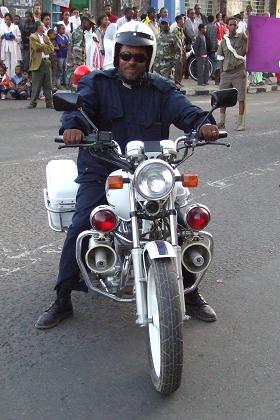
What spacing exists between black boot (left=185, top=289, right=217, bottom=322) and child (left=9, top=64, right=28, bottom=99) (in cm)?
1264

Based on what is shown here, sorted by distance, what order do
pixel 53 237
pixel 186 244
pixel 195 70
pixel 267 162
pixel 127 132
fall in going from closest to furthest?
pixel 186 244, pixel 127 132, pixel 53 237, pixel 267 162, pixel 195 70

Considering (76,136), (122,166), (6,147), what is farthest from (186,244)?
(6,147)

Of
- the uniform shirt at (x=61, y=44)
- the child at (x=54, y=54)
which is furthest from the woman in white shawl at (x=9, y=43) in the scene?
the uniform shirt at (x=61, y=44)

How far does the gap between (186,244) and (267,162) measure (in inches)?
226

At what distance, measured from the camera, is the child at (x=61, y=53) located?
661 inches

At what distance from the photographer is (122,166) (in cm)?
332

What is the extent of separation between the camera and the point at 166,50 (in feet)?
51.7

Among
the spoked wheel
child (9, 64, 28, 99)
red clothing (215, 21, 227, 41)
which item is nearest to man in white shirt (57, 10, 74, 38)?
child (9, 64, 28, 99)

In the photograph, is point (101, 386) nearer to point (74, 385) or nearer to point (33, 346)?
point (74, 385)

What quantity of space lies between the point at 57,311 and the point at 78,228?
58cm

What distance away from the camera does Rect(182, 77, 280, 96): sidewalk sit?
59.2ft

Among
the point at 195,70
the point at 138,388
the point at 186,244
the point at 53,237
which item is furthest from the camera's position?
the point at 195,70

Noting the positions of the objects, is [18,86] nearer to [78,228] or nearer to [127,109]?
[127,109]

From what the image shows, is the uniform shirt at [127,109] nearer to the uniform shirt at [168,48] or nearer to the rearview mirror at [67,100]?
the rearview mirror at [67,100]
